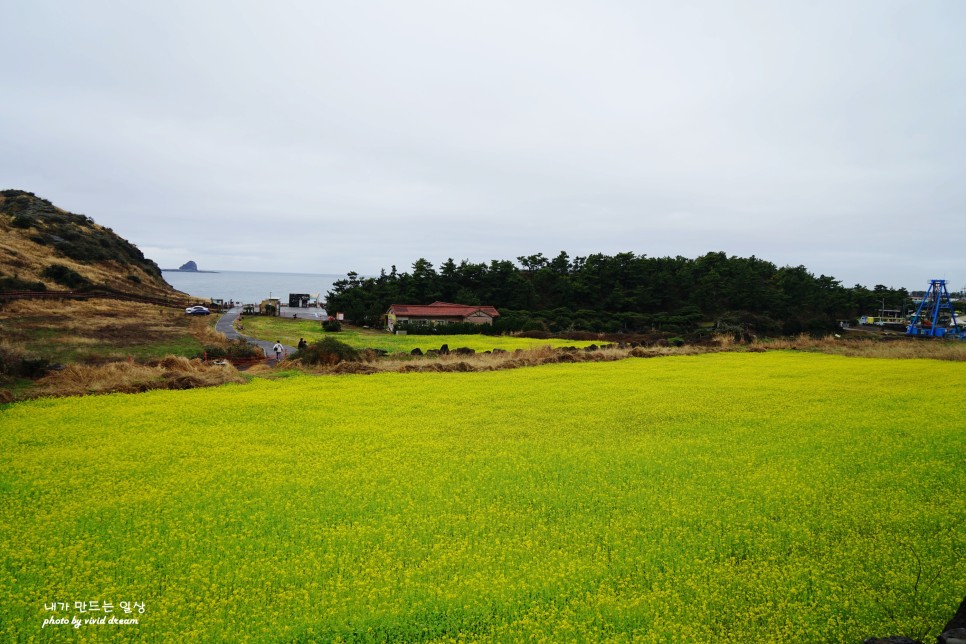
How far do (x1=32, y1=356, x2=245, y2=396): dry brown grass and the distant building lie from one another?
33.5 metres

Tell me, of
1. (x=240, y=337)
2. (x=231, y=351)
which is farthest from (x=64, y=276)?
(x=231, y=351)

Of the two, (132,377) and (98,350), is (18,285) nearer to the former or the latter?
(98,350)

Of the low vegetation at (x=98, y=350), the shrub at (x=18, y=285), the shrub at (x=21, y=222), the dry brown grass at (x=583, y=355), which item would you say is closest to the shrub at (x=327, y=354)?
the dry brown grass at (x=583, y=355)

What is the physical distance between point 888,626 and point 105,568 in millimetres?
12283

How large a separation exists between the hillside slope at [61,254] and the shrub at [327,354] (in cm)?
4402

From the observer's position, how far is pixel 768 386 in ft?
83.0

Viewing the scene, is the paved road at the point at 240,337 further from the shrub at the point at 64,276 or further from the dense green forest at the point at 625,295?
the shrub at the point at 64,276

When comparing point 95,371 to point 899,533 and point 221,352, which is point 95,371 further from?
point 899,533

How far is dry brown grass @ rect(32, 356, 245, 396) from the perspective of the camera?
20.6 metres

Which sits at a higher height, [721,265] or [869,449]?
[721,265]

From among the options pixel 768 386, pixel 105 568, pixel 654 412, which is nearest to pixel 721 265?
pixel 768 386

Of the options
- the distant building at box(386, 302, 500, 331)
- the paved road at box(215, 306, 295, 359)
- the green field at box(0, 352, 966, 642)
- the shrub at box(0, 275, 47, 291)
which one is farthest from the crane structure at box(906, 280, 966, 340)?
the shrub at box(0, 275, 47, 291)

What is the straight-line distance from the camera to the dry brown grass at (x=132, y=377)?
67.5ft

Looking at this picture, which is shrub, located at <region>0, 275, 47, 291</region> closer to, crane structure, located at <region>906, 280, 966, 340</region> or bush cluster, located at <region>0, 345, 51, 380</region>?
bush cluster, located at <region>0, 345, 51, 380</region>
